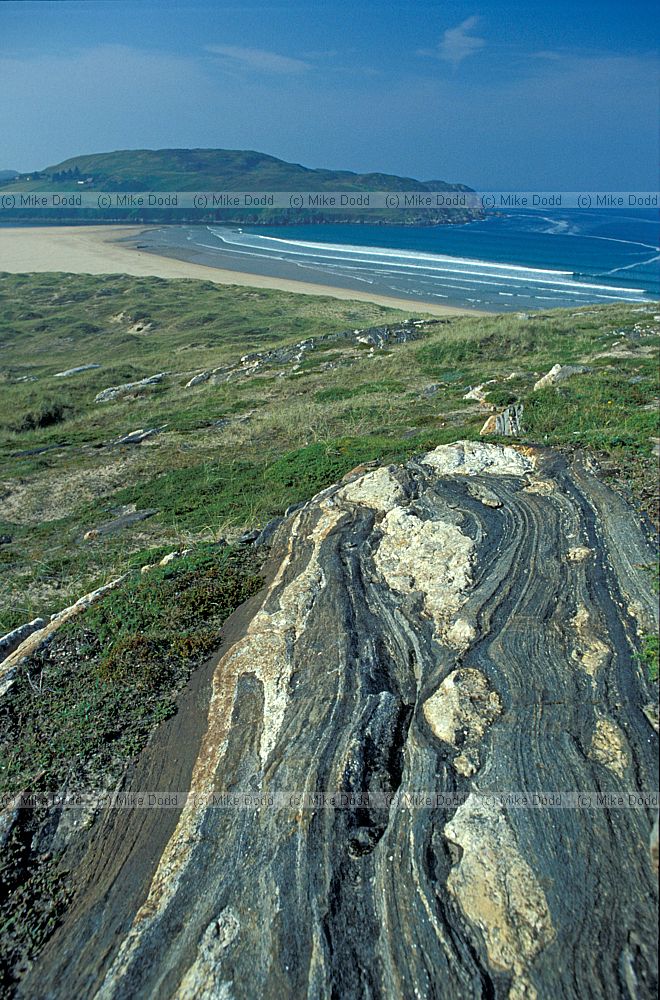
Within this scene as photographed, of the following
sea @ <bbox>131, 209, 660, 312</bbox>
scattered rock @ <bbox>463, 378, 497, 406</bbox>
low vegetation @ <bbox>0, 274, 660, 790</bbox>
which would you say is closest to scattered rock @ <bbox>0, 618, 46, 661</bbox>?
low vegetation @ <bbox>0, 274, 660, 790</bbox>

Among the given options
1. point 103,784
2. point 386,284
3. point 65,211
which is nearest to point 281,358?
point 103,784

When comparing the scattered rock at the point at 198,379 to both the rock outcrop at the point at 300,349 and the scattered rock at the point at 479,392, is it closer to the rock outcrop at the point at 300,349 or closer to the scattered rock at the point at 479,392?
the rock outcrop at the point at 300,349

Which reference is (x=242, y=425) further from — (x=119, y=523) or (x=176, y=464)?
(x=119, y=523)

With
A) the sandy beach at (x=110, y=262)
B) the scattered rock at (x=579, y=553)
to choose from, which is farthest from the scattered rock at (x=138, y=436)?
the sandy beach at (x=110, y=262)

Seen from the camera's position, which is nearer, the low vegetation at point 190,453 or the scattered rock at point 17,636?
the low vegetation at point 190,453

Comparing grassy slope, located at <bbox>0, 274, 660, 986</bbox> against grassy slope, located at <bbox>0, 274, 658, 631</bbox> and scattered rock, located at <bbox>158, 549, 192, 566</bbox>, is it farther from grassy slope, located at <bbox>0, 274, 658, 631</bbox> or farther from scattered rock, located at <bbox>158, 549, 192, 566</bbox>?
scattered rock, located at <bbox>158, 549, 192, 566</bbox>
